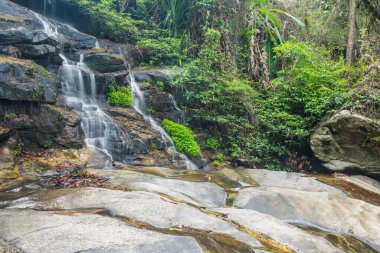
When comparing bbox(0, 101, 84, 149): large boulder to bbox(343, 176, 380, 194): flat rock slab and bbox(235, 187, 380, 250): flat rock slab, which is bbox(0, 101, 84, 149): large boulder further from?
bbox(343, 176, 380, 194): flat rock slab

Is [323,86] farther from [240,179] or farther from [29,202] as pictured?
[29,202]

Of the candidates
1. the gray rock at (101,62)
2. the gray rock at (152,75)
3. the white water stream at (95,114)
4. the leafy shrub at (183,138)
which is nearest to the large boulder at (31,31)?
the white water stream at (95,114)

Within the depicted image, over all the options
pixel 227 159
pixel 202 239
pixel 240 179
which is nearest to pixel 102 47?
pixel 227 159

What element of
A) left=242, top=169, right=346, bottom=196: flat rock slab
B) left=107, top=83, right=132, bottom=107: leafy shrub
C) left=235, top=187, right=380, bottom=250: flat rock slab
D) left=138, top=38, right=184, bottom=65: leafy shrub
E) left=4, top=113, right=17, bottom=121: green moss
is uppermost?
A: left=138, top=38, right=184, bottom=65: leafy shrub

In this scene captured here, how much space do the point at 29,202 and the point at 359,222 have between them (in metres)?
5.80

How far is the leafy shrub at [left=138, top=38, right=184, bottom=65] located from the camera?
51.3 ft

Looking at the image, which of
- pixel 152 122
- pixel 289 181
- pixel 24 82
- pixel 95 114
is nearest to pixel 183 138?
pixel 152 122

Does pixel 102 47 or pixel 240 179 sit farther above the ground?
pixel 102 47

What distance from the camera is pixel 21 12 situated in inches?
500

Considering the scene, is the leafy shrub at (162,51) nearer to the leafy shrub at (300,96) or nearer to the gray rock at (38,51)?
the leafy shrub at (300,96)

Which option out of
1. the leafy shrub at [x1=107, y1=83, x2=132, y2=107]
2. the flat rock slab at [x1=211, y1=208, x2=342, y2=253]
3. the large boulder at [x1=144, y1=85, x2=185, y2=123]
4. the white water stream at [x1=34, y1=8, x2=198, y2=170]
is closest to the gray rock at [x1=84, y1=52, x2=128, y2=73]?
the white water stream at [x1=34, y1=8, x2=198, y2=170]

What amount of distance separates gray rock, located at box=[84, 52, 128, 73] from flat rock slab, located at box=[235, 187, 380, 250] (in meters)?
8.22

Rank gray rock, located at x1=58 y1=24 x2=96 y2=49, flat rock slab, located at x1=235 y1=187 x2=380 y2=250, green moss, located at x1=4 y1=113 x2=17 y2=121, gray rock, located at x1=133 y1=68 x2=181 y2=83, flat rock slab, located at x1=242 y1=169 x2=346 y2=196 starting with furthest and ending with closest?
gray rock, located at x1=58 y1=24 x2=96 y2=49 < gray rock, located at x1=133 y1=68 x2=181 y2=83 < green moss, located at x1=4 y1=113 x2=17 y2=121 < flat rock slab, located at x1=242 y1=169 x2=346 y2=196 < flat rock slab, located at x1=235 y1=187 x2=380 y2=250

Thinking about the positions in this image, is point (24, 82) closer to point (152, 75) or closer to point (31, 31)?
point (31, 31)
